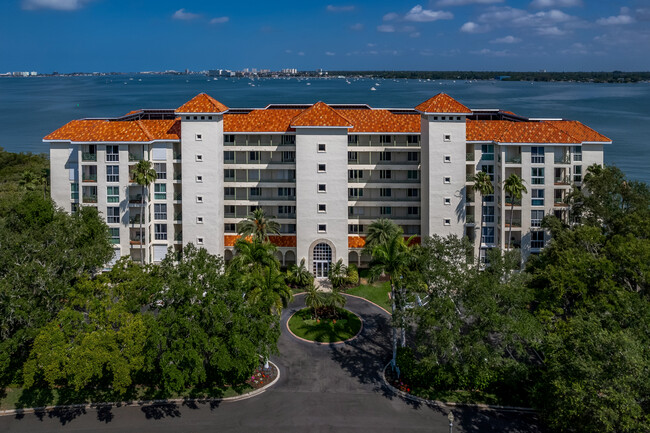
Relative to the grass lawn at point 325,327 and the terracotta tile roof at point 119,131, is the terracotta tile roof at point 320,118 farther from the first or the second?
the grass lawn at point 325,327

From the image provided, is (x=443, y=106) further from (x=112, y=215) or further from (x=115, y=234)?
(x=115, y=234)

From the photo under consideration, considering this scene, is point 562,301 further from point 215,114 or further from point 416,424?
point 215,114

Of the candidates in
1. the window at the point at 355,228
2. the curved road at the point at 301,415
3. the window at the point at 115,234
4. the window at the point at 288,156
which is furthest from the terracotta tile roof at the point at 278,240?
the curved road at the point at 301,415

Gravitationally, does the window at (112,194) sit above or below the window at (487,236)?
above

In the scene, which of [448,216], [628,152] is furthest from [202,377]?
[628,152]

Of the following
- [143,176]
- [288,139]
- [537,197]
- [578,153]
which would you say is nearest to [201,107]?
[143,176]

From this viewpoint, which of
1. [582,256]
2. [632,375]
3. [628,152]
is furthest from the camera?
[628,152]

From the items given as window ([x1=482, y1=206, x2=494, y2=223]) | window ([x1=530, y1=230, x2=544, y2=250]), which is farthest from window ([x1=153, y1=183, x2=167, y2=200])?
window ([x1=530, y1=230, x2=544, y2=250])
